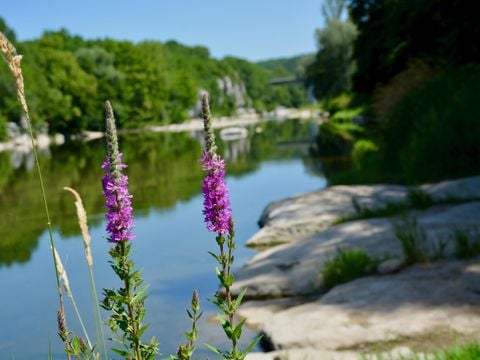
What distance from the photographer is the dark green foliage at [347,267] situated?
7.62 metres

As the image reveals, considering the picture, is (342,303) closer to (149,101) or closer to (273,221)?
(273,221)

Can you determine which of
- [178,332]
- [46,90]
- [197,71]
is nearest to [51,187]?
[178,332]

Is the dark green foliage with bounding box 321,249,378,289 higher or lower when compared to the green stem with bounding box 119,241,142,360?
lower

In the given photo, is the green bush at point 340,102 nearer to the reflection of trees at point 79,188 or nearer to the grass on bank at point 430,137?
the reflection of trees at point 79,188

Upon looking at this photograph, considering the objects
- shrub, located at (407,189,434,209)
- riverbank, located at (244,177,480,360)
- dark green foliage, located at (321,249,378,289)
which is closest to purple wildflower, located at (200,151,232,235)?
riverbank, located at (244,177,480,360)

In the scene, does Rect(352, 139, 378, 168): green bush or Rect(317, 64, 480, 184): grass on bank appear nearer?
Rect(317, 64, 480, 184): grass on bank

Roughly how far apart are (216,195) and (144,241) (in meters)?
11.3

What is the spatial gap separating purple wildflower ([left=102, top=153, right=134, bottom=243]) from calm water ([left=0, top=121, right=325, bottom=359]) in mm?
170

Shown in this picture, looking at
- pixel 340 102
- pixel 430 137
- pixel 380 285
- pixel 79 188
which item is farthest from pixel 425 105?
pixel 340 102

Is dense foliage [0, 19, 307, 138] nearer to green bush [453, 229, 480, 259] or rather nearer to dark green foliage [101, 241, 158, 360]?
green bush [453, 229, 480, 259]

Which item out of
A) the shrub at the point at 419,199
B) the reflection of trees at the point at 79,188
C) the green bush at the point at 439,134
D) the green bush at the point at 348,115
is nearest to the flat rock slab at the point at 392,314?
the shrub at the point at 419,199

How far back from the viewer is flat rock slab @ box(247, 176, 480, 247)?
11047 millimetres

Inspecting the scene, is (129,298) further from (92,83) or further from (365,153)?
(92,83)

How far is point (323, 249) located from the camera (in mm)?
9055
